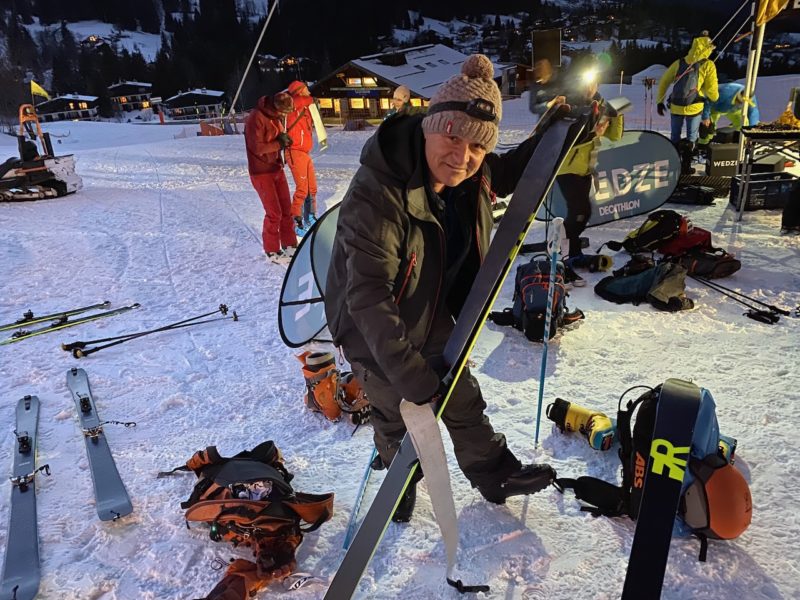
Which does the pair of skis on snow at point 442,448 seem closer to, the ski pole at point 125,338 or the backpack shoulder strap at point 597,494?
the backpack shoulder strap at point 597,494

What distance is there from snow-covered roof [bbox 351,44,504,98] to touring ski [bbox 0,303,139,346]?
23020mm

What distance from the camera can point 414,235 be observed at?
1677 millimetres

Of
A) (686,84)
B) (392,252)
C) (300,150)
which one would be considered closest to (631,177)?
(686,84)

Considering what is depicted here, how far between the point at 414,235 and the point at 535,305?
2502 millimetres

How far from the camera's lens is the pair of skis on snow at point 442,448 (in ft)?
5.77

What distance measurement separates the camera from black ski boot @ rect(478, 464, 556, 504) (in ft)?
7.80

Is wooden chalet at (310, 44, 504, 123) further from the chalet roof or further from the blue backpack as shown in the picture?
the chalet roof

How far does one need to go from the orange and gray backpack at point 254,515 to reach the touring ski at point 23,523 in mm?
677

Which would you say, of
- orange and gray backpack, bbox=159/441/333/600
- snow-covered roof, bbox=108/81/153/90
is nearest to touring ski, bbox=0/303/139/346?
orange and gray backpack, bbox=159/441/333/600

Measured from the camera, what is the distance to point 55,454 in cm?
307

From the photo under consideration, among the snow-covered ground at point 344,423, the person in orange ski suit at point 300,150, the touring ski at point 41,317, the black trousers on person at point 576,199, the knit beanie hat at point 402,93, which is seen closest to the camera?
the snow-covered ground at point 344,423

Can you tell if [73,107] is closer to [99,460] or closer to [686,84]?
[686,84]

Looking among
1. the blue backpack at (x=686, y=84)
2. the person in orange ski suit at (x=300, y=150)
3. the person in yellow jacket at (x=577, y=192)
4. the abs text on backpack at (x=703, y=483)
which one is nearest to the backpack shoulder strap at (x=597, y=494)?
the abs text on backpack at (x=703, y=483)

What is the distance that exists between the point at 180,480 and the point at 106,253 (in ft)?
17.5
